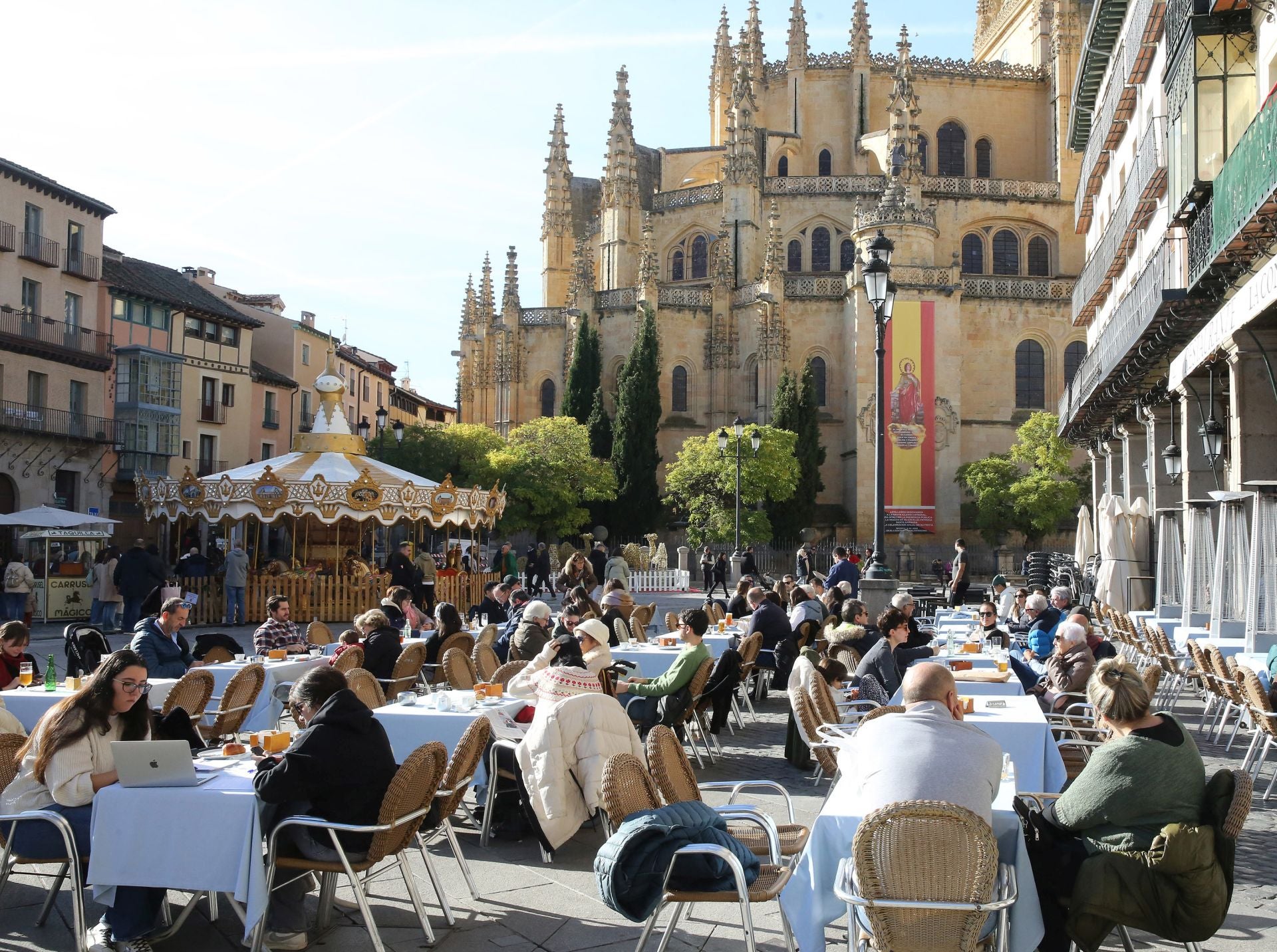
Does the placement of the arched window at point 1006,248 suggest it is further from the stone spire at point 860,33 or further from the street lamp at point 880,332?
the street lamp at point 880,332

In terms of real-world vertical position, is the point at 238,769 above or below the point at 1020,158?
below

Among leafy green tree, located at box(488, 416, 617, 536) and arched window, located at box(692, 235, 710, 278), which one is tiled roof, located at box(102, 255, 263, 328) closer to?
leafy green tree, located at box(488, 416, 617, 536)

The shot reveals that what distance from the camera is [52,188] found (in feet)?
107

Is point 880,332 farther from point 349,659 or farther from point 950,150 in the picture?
point 950,150

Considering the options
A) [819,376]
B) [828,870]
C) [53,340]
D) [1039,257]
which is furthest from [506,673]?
[1039,257]

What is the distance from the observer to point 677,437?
4847 centimetres

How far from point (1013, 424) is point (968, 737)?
140 feet

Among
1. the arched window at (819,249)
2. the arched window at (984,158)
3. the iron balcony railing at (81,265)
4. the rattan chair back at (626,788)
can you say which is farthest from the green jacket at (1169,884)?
the arched window at (984,158)

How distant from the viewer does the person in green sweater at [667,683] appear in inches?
334

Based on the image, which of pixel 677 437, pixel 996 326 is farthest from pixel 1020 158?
pixel 677 437

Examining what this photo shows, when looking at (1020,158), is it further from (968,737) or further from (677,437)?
(968,737)

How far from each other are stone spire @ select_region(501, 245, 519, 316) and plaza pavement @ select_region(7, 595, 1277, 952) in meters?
45.2

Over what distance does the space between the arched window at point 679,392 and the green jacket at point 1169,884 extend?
44.4 meters

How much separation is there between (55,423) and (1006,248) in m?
34.9
